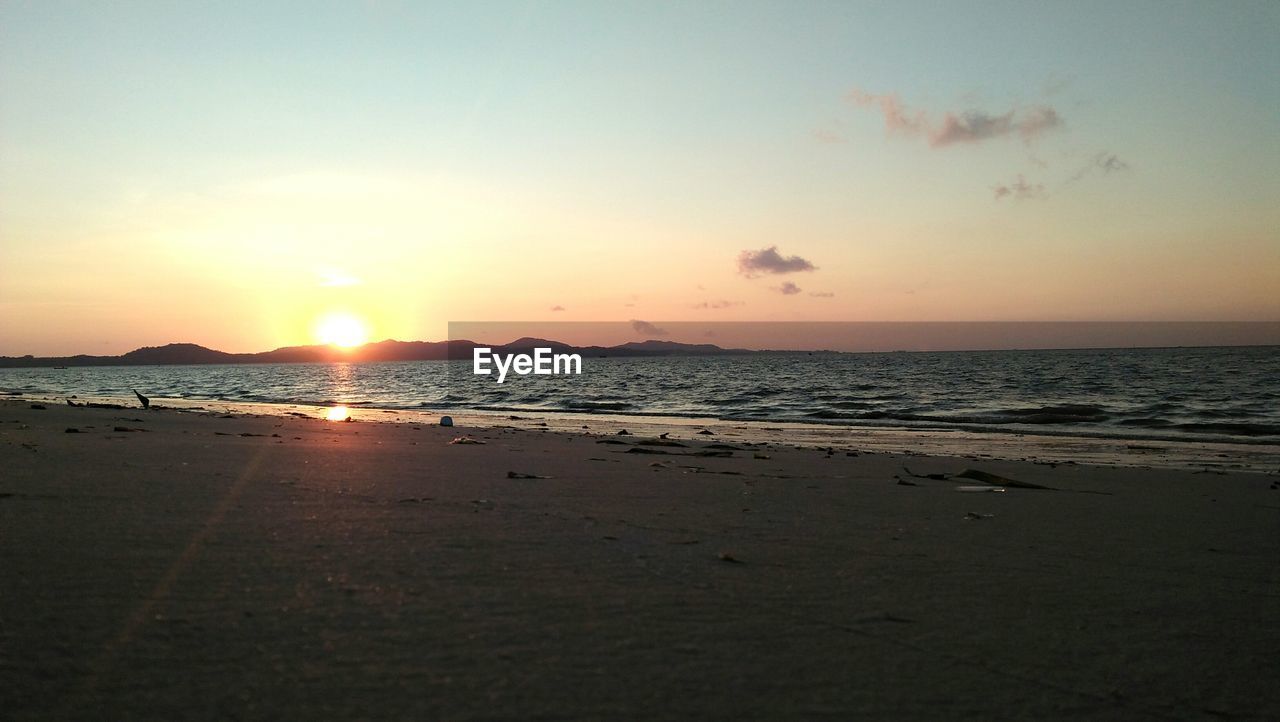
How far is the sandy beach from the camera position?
2645 mm

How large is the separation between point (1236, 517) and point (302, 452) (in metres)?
9.91

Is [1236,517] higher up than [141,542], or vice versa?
[141,542]

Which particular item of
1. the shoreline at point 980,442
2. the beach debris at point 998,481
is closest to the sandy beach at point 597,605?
the beach debris at point 998,481

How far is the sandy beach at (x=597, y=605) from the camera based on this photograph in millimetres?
2645

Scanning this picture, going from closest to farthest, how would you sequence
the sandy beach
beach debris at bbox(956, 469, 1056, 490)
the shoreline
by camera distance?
the sandy beach, beach debris at bbox(956, 469, 1056, 490), the shoreline

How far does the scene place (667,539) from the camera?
198 inches

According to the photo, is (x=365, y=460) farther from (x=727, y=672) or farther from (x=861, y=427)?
(x=861, y=427)

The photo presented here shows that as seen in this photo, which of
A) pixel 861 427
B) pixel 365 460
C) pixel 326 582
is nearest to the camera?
pixel 326 582

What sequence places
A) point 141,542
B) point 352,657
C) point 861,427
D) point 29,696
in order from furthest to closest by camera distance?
point 861,427 → point 141,542 → point 352,657 → point 29,696

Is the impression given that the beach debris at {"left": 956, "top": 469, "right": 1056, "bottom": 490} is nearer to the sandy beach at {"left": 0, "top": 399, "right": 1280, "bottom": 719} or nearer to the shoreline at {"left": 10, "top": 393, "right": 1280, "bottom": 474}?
the sandy beach at {"left": 0, "top": 399, "right": 1280, "bottom": 719}

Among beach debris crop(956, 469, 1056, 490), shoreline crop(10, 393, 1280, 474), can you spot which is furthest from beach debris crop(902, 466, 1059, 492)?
shoreline crop(10, 393, 1280, 474)

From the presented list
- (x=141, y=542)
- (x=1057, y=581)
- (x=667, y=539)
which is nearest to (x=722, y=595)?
(x=667, y=539)

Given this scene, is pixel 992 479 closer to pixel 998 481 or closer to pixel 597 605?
pixel 998 481

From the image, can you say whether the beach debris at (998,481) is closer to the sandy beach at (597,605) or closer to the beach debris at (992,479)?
the beach debris at (992,479)
